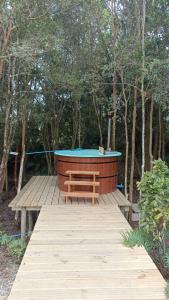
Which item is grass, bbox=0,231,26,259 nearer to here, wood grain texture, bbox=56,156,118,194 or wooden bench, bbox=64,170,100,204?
wooden bench, bbox=64,170,100,204

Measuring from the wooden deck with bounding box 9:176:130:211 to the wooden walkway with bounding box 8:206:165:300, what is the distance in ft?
3.43

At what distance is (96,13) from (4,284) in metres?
5.22

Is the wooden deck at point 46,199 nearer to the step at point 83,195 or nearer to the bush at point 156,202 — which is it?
the step at point 83,195

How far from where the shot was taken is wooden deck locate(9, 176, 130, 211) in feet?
18.5

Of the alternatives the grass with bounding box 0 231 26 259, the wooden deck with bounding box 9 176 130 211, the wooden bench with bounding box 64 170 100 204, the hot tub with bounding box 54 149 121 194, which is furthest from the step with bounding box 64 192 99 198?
the grass with bounding box 0 231 26 259

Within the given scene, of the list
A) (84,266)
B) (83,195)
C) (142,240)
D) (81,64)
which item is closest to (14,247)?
(84,266)

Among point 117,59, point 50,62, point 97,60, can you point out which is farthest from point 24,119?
point 117,59

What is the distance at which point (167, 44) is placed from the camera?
21.7ft

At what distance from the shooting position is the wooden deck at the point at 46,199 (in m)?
5.64

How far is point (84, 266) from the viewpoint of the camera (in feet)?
10.2

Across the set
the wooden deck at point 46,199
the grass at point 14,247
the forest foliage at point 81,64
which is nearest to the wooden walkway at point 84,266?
the grass at point 14,247

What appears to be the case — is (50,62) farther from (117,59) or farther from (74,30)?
(117,59)

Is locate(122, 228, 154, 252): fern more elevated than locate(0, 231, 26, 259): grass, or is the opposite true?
locate(122, 228, 154, 252): fern

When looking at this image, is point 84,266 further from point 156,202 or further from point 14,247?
point 14,247
